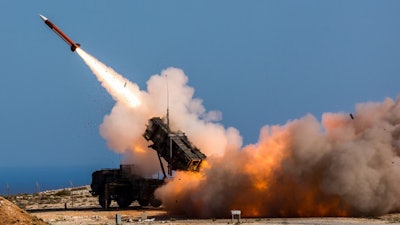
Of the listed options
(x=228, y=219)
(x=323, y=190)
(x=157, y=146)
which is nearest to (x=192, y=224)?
(x=228, y=219)

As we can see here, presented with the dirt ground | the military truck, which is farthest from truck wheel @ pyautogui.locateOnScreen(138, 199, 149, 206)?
the dirt ground

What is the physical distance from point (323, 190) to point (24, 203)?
78.5 ft

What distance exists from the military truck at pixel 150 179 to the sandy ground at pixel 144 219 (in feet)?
2.93

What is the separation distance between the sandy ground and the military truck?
2.93ft

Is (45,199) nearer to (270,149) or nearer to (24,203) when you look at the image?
(24,203)

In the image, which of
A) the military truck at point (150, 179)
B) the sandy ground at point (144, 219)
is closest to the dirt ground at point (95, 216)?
the sandy ground at point (144, 219)

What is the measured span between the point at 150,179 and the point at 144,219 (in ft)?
25.7

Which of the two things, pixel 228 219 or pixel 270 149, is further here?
pixel 270 149

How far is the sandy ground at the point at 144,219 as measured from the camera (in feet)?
120

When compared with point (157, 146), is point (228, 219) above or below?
below

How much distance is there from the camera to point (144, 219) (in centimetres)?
3981

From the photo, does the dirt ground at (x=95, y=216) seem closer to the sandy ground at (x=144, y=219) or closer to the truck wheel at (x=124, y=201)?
the sandy ground at (x=144, y=219)

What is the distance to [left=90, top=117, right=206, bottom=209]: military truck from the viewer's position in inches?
1800

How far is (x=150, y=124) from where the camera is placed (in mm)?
46844
